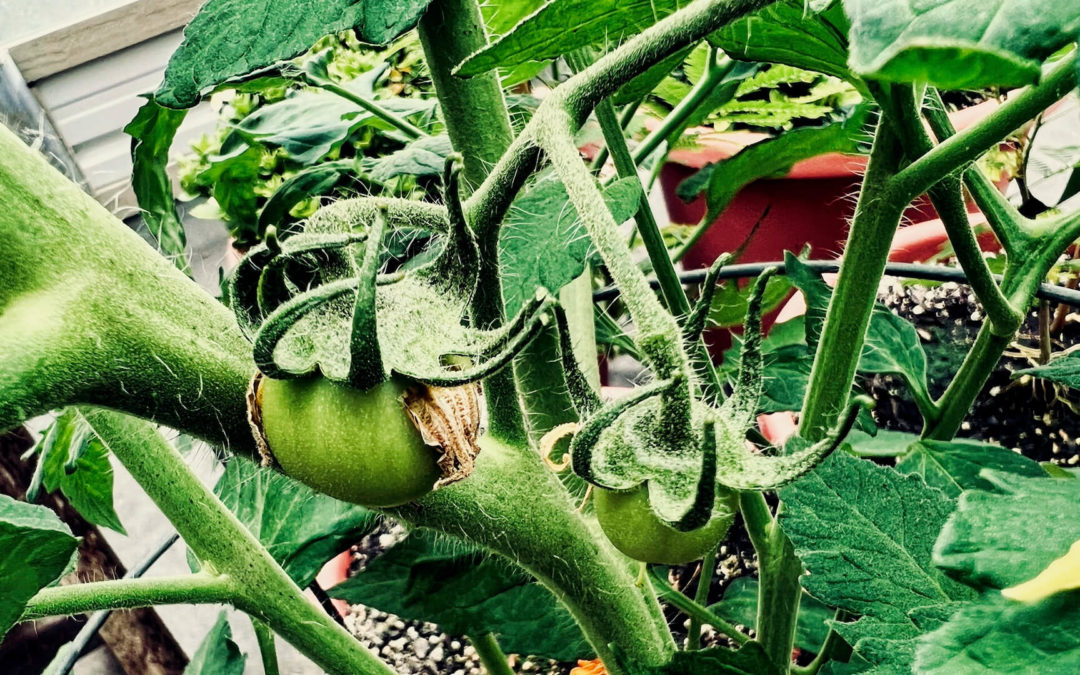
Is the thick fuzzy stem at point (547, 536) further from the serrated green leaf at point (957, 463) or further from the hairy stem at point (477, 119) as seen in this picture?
the serrated green leaf at point (957, 463)

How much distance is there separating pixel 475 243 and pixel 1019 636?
7.0 inches

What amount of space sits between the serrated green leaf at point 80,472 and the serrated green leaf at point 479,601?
171 mm

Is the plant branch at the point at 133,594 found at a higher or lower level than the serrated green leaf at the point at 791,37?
lower

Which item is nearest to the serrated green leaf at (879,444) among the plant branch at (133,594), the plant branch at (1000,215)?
the plant branch at (1000,215)

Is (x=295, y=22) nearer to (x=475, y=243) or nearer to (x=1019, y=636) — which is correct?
(x=475, y=243)

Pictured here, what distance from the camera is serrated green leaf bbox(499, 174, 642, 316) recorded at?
1.20 ft

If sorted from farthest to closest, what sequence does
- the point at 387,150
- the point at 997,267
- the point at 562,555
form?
the point at 387,150, the point at 997,267, the point at 562,555

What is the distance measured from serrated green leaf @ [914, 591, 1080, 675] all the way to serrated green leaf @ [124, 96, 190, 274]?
0.37 m

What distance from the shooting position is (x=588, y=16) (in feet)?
0.80

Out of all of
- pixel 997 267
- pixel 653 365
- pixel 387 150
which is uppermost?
pixel 653 365

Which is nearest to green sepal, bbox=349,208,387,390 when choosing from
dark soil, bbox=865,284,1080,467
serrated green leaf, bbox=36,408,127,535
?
serrated green leaf, bbox=36,408,127,535

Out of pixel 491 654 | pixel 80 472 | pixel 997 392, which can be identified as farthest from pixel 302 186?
pixel 997 392

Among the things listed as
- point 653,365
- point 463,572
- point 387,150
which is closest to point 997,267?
point 463,572

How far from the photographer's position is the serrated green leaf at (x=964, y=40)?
0.15 meters
